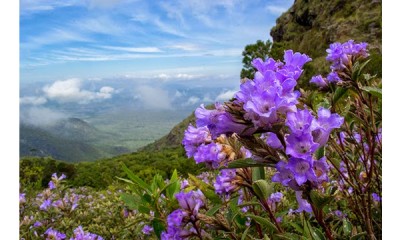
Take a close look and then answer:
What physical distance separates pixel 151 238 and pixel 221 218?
76 centimetres

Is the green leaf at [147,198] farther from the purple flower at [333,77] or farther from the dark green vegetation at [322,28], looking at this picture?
the dark green vegetation at [322,28]

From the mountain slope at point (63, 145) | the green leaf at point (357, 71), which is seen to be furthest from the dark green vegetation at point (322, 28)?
the mountain slope at point (63, 145)

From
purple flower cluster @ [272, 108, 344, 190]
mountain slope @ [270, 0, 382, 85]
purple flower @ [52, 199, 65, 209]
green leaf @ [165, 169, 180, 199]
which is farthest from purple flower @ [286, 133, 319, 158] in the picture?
mountain slope @ [270, 0, 382, 85]

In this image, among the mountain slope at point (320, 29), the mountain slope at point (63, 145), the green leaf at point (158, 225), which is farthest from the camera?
the mountain slope at point (63, 145)

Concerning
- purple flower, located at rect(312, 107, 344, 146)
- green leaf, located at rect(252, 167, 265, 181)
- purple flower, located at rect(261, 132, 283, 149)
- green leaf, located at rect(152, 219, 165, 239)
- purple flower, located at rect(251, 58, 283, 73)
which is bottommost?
green leaf, located at rect(152, 219, 165, 239)

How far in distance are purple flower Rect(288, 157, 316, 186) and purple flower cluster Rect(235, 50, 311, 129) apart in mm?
65

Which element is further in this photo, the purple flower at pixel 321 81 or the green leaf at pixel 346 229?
the purple flower at pixel 321 81

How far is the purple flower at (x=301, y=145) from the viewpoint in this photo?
59 cm

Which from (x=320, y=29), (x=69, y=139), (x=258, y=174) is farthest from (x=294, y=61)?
(x=69, y=139)

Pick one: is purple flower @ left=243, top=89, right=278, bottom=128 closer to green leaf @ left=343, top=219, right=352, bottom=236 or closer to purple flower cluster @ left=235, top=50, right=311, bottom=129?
purple flower cluster @ left=235, top=50, right=311, bottom=129

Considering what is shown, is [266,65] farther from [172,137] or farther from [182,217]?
[172,137]

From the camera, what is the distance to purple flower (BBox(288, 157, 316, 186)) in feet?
1.96

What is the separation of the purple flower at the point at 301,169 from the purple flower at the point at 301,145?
0.03ft
